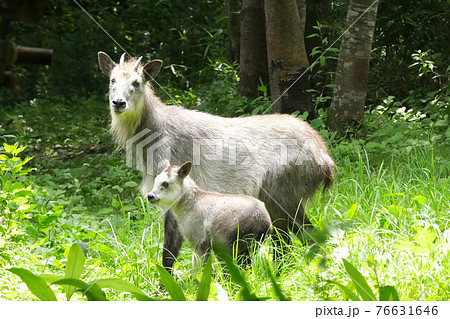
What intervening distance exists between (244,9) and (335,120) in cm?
251

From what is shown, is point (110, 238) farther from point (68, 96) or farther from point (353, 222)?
point (68, 96)

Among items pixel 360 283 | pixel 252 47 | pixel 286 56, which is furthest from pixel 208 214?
pixel 252 47

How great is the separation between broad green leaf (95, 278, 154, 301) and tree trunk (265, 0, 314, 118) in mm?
4062

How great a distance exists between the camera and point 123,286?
2883mm

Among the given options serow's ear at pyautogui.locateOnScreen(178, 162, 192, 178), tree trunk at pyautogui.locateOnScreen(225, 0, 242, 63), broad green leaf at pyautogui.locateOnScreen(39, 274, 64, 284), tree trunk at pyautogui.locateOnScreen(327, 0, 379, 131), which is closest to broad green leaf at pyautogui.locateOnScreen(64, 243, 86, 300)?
broad green leaf at pyautogui.locateOnScreen(39, 274, 64, 284)

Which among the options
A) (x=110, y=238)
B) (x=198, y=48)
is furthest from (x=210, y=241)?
(x=198, y=48)

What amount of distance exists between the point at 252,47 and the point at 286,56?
1.90m

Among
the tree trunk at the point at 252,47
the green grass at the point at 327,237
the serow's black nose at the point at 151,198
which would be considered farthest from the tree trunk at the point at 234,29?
the serow's black nose at the point at 151,198

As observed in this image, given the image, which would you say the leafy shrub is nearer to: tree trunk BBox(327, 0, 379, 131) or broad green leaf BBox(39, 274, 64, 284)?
broad green leaf BBox(39, 274, 64, 284)

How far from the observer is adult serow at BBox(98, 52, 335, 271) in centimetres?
458

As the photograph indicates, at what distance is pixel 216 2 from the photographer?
41.1 feet

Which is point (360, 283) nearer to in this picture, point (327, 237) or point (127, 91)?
point (327, 237)

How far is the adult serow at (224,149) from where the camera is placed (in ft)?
15.0

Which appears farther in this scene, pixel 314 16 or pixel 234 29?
pixel 234 29
